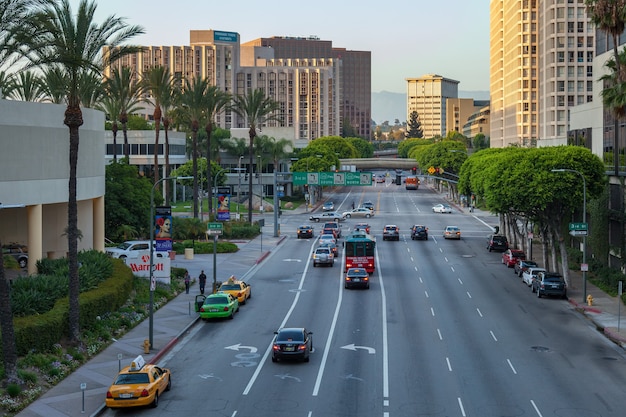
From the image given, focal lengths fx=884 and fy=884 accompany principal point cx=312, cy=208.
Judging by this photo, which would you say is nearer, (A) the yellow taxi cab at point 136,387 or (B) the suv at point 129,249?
(A) the yellow taxi cab at point 136,387

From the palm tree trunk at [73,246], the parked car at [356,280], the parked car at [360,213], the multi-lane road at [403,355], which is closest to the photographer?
the multi-lane road at [403,355]

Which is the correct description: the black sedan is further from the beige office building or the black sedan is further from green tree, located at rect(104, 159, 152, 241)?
the beige office building

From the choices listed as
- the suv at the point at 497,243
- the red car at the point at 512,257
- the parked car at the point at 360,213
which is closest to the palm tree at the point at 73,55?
the red car at the point at 512,257

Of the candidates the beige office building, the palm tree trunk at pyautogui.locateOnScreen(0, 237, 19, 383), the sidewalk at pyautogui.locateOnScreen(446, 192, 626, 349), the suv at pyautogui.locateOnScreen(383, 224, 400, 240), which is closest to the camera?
the palm tree trunk at pyautogui.locateOnScreen(0, 237, 19, 383)

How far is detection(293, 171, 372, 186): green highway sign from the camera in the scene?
362 feet

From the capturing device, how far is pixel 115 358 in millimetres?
38438

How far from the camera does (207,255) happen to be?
258 feet

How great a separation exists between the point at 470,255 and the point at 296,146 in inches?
4492

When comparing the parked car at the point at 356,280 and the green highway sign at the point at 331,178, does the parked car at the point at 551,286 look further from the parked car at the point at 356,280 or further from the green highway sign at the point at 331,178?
the green highway sign at the point at 331,178

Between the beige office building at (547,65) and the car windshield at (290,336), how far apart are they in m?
125

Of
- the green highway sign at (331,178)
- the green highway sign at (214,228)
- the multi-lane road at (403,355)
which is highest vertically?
the green highway sign at (331,178)

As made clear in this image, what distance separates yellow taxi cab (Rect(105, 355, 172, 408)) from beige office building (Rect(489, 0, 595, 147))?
13306cm

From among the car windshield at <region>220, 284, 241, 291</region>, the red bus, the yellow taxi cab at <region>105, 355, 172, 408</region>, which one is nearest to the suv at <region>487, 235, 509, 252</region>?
the red bus

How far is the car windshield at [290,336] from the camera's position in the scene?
37.5 metres
